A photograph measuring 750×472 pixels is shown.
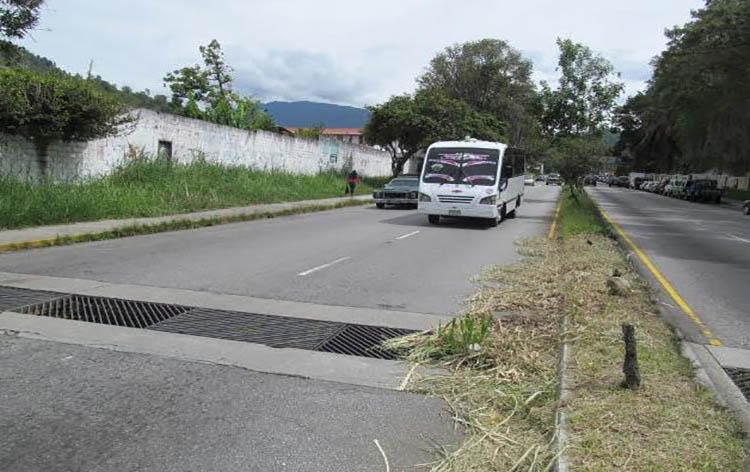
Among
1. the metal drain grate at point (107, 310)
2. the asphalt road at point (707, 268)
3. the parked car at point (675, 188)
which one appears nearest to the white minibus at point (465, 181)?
the asphalt road at point (707, 268)

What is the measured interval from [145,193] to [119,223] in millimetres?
3661

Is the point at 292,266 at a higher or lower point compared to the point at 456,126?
→ lower

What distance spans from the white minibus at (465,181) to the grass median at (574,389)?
9990mm

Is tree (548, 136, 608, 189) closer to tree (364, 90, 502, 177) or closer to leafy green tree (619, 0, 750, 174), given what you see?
leafy green tree (619, 0, 750, 174)

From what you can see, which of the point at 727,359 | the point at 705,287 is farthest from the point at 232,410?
the point at 705,287

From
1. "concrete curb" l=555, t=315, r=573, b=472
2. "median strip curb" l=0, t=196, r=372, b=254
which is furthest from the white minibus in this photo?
"concrete curb" l=555, t=315, r=573, b=472

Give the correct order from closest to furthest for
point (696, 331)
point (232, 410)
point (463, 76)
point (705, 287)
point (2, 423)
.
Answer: point (2, 423), point (232, 410), point (696, 331), point (705, 287), point (463, 76)

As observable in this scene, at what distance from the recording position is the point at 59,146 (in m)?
17.1

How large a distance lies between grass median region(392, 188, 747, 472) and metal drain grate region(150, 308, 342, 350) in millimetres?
912

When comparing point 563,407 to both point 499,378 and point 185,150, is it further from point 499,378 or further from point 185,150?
point 185,150

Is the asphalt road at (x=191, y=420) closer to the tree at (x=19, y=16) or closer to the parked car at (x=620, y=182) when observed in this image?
the tree at (x=19, y=16)

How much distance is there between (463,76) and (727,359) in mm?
62410

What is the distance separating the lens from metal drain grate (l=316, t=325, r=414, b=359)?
5.94 meters

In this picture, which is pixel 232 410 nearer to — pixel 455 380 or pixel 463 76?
pixel 455 380
